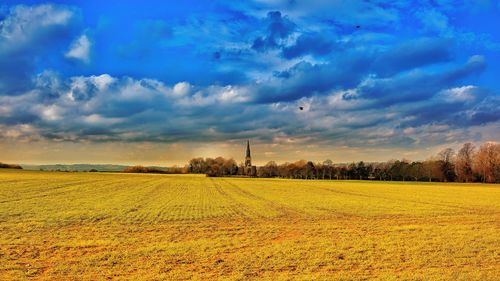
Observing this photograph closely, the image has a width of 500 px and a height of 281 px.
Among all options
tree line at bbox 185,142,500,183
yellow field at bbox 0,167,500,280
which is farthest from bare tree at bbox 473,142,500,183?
yellow field at bbox 0,167,500,280

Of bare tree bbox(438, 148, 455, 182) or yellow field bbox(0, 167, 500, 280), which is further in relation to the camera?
bare tree bbox(438, 148, 455, 182)

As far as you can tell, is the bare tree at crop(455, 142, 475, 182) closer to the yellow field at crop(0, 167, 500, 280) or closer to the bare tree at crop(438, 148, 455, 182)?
the bare tree at crop(438, 148, 455, 182)

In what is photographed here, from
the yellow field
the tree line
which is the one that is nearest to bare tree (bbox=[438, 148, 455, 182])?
the tree line

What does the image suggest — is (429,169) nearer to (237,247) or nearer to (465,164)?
(465,164)

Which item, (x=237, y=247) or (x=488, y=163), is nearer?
(x=237, y=247)

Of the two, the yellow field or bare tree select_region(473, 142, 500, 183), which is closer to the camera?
the yellow field

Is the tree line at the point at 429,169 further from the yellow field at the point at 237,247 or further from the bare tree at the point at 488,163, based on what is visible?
the yellow field at the point at 237,247

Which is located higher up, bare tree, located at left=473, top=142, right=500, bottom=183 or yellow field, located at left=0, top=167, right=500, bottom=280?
bare tree, located at left=473, top=142, right=500, bottom=183

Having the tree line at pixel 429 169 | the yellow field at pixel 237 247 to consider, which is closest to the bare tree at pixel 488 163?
the tree line at pixel 429 169

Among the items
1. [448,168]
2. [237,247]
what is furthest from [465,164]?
[237,247]

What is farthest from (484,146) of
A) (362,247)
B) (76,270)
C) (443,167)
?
(76,270)

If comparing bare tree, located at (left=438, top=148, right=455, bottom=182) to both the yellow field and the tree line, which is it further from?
the yellow field

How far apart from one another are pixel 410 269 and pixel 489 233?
1232cm

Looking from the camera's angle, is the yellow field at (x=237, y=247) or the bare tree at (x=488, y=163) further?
the bare tree at (x=488, y=163)
